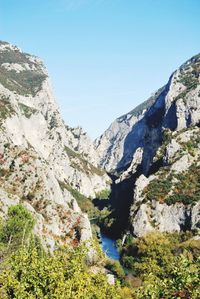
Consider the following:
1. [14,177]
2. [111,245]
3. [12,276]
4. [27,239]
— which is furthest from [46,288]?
[111,245]

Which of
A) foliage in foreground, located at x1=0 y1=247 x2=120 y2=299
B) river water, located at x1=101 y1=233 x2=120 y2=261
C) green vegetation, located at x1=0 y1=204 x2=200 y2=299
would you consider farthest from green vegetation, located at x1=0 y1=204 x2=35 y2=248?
river water, located at x1=101 y1=233 x2=120 y2=261

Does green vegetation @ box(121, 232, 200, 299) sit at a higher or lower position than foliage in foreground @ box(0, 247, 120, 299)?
lower

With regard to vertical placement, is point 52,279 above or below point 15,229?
below

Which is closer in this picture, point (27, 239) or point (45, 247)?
point (27, 239)

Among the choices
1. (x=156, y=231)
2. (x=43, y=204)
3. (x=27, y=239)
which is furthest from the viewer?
(x=156, y=231)

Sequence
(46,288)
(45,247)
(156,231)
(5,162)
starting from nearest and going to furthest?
(46,288), (45,247), (5,162), (156,231)

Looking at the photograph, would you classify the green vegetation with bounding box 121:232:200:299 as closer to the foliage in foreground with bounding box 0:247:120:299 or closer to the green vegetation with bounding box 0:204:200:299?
the green vegetation with bounding box 0:204:200:299

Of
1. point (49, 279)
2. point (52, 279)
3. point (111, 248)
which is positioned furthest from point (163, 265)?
point (111, 248)

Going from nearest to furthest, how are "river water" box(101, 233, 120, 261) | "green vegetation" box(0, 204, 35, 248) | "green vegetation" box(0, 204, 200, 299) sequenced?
"green vegetation" box(0, 204, 200, 299), "green vegetation" box(0, 204, 35, 248), "river water" box(101, 233, 120, 261)

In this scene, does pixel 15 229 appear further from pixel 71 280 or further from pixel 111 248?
pixel 111 248

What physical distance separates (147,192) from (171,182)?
12888 mm

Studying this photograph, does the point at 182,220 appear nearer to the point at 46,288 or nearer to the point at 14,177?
the point at 14,177

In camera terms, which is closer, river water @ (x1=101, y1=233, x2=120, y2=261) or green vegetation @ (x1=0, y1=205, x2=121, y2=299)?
green vegetation @ (x1=0, y1=205, x2=121, y2=299)

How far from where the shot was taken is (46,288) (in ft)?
94.0
